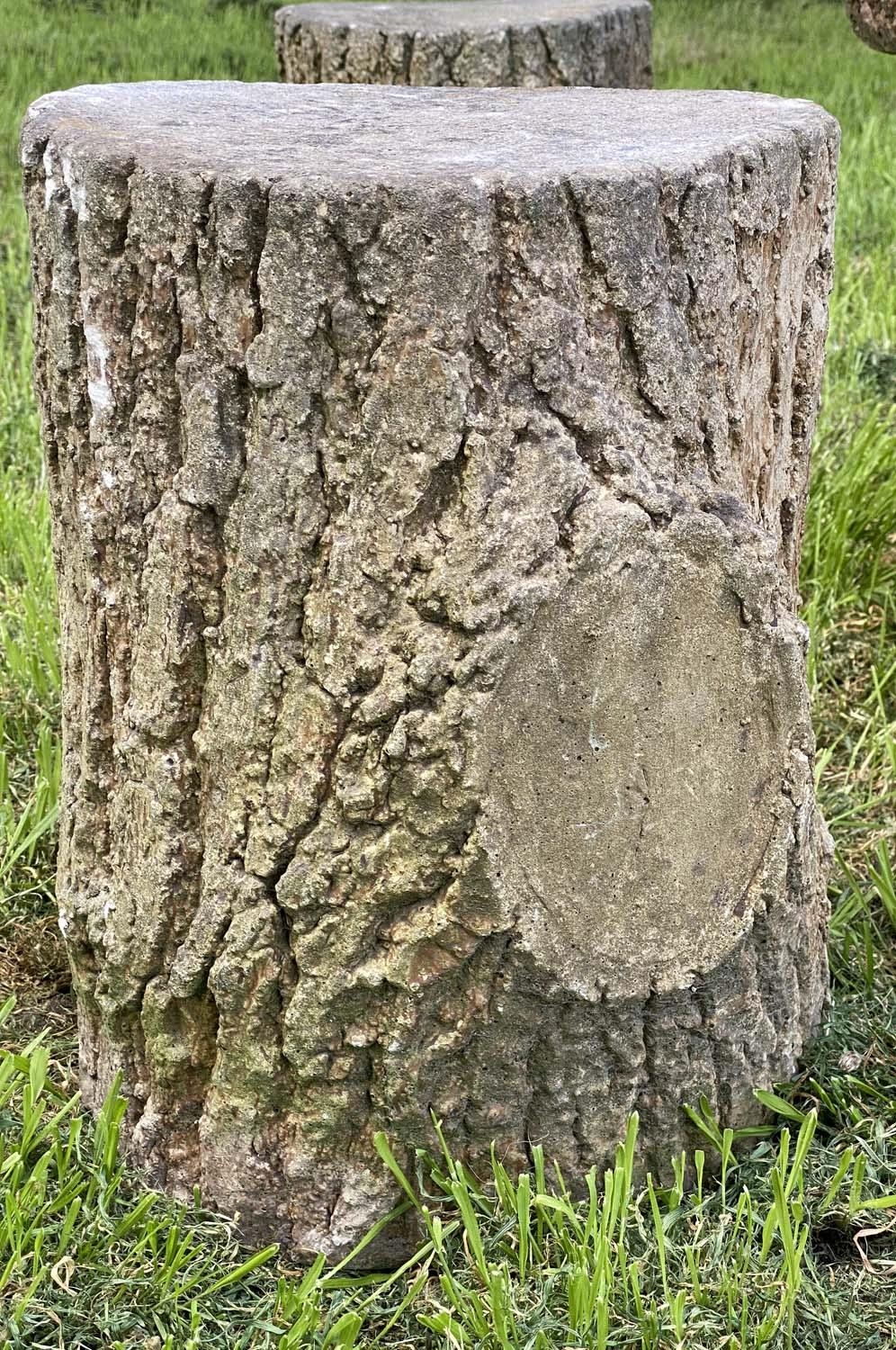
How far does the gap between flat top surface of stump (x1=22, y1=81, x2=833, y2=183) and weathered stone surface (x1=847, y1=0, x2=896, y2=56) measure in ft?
3.04

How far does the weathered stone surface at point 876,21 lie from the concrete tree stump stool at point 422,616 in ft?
3.43

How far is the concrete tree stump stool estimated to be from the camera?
149 cm

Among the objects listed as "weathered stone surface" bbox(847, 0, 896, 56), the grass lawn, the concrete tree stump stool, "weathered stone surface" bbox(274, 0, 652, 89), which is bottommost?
the grass lawn

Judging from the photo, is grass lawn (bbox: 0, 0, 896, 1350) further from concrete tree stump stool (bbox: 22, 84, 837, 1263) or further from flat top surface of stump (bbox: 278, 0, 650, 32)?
flat top surface of stump (bbox: 278, 0, 650, 32)

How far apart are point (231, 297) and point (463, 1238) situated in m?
1.05

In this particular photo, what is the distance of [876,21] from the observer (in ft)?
8.87

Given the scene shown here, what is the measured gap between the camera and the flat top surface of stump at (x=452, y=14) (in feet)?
13.5

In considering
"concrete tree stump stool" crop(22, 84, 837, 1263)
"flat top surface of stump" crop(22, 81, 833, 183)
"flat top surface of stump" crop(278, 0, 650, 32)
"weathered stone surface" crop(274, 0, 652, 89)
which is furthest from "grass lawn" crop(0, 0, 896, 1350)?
"flat top surface of stump" crop(278, 0, 650, 32)

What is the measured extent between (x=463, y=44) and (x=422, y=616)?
2.99 metres

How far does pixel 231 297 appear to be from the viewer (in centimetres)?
150

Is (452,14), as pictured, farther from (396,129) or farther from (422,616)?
(422,616)

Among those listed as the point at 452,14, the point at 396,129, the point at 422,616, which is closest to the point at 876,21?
the point at 396,129

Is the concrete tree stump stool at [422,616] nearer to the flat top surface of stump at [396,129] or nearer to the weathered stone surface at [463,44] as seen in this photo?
the flat top surface of stump at [396,129]

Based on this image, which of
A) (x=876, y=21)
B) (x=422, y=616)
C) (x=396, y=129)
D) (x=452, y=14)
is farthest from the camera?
(x=452, y=14)
